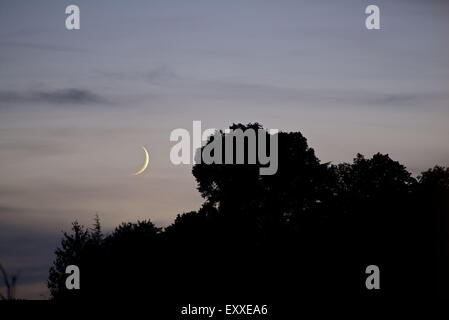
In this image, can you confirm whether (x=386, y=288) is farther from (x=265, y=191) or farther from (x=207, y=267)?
(x=265, y=191)

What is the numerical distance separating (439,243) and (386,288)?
8059 millimetres

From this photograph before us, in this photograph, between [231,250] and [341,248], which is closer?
[341,248]

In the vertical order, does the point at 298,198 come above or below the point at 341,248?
above

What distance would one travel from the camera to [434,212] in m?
55.3

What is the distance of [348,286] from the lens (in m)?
47.5

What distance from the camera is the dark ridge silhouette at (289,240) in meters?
48.9

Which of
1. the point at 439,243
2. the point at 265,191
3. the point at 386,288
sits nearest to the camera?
the point at 386,288

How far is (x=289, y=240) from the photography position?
2414 inches

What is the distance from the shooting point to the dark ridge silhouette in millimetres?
48938
